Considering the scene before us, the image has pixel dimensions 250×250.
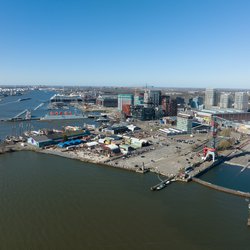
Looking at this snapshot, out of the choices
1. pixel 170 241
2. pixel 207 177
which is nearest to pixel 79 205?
pixel 170 241

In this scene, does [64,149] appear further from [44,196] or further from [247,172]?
[247,172]

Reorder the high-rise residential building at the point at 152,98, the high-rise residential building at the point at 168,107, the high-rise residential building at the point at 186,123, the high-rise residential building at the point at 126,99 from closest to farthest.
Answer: the high-rise residential building at the point at 186,123 → the high-rise residential building at the point at 168,107 → the high-rise residential building at the point at 152,98 → the high-rise residential building at the point at 126,99

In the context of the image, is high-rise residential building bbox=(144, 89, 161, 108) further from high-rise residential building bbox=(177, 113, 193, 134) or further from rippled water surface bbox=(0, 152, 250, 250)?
rippled water surface bbox=(0, 152, 250, 250)

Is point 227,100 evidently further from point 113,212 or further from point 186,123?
point 113,212

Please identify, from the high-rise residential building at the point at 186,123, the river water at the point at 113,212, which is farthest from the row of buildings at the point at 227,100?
the river water at the point at 113,212

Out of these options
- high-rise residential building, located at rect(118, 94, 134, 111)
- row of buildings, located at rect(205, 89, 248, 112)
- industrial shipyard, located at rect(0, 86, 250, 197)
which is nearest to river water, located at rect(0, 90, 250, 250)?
industrial shipyard, located at rect(0, 86, 250, 197)

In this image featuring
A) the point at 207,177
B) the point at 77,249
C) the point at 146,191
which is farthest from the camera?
the point at 207,177

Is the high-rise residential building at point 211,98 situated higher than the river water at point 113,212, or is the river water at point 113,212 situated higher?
the high-rise residential building at point 211,98

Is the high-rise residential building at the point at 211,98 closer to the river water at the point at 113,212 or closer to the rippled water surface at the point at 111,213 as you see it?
the river water at the point at 113,212
